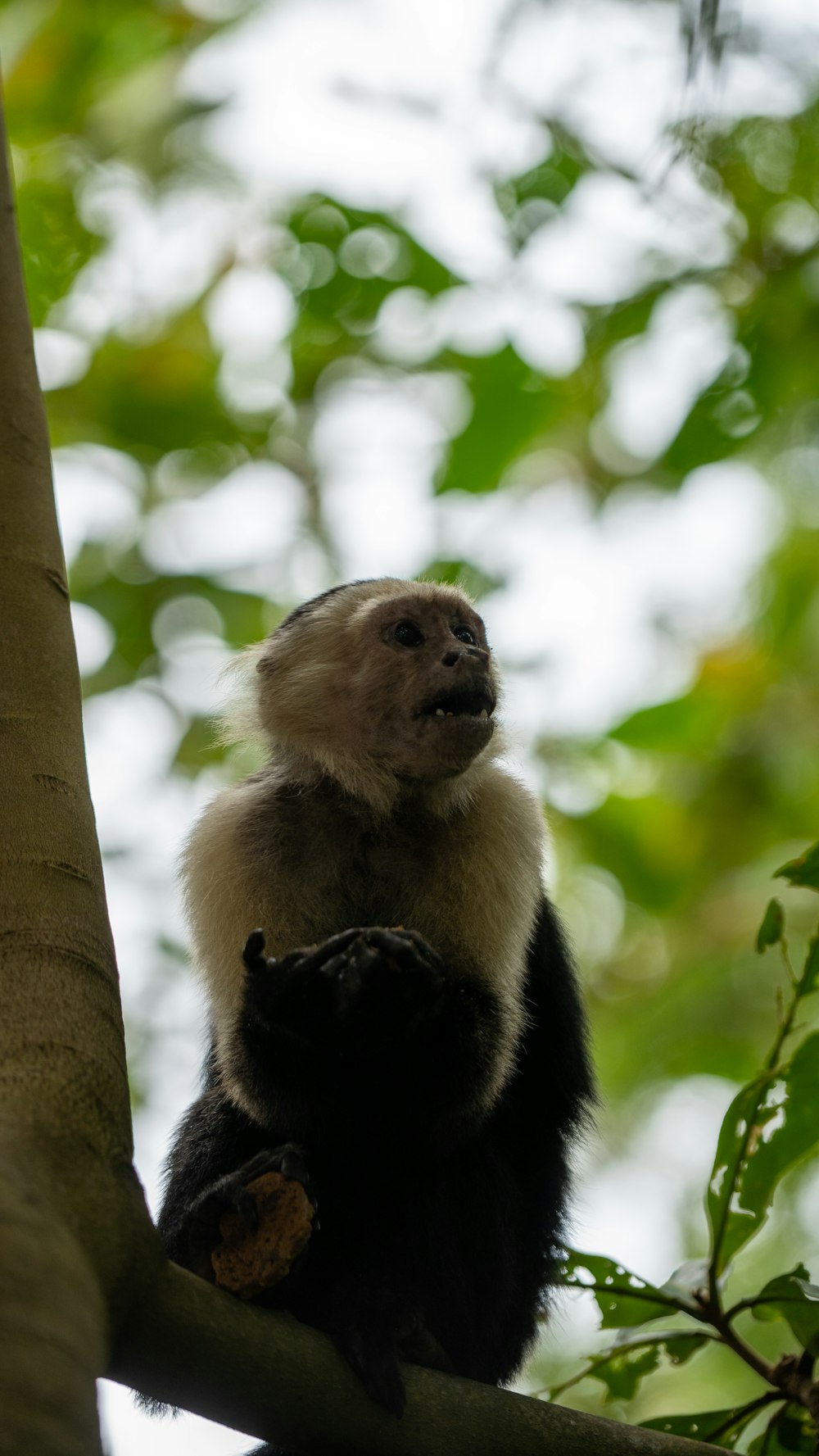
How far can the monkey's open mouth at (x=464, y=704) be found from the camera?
4.05m

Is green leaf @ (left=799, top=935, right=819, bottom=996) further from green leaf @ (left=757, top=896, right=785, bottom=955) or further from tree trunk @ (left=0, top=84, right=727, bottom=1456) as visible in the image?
tree trunk @ (left=0, top=84, right=727, bottom=1456)

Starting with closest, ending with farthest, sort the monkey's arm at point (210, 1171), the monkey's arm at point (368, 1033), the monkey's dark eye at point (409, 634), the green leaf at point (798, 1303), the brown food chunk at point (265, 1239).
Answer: the brown food chunk at point (265, 1239)
the monkey's arm at point (210, 1171)
the monkey's arm at point (368, 1033)
the green leaf at point (798, 1303)
the monkey's dark eye at point (409, 634)

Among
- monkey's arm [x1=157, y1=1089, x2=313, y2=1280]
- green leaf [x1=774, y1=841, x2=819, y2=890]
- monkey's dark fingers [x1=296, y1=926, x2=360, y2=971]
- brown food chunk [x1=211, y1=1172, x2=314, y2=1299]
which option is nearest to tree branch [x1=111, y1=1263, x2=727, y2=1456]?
brown food chunk [x1=211, y1=1172, x2=314, y2=1299]

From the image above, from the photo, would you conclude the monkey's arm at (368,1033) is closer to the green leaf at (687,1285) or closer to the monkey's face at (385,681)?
the green leaf at (687,1285)

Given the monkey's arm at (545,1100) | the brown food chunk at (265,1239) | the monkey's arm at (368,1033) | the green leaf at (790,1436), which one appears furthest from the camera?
the monkey's arm at (545,1100)

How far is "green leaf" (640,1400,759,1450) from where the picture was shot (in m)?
3.24

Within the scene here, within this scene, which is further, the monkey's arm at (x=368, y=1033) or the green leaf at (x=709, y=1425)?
the green leaf at (x=709, y=1425)

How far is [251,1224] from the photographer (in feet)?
9.28

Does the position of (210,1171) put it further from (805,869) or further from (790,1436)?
(805,869)

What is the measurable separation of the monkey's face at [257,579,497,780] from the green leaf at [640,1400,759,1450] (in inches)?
67.2

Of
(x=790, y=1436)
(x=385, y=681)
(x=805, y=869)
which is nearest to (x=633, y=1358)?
(x=790, y=1436)

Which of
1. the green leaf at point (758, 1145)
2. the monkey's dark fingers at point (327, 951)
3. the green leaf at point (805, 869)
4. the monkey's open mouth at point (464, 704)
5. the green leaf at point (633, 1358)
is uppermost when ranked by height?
the monkey's open mouth at point (464, 704)

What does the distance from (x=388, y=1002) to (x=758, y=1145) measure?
3.31ft

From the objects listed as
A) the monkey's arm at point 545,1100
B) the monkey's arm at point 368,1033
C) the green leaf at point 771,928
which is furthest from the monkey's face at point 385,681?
the green leaf at point 771,928
